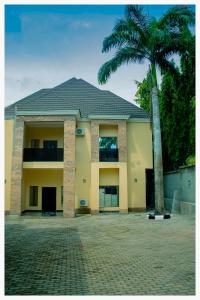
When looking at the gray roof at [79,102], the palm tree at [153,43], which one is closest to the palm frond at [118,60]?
the palm tree at [153,43]

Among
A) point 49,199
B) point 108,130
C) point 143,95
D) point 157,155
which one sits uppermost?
point 143,95

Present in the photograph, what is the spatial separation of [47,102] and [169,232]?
13.3 metres

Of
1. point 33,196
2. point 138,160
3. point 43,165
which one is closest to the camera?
point 43,165

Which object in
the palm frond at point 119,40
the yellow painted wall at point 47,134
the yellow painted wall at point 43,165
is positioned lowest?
the yellow painted wall at point 43,165

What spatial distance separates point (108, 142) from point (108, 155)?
1493 millimetres

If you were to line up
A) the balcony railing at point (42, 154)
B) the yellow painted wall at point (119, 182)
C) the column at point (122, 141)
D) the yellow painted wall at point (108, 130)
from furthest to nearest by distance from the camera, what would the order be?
the yellow painted wall at point (108, 130)
the column at point (122, 141)
the yellow painted wall at point (119, 182)
the balcony railing at point (42, 154)

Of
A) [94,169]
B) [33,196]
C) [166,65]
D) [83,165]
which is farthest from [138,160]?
[33,196]

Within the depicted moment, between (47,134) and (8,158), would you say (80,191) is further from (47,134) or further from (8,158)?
(8,158)

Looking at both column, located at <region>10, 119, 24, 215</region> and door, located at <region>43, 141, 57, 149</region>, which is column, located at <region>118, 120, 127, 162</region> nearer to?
door, located at <region>43, 141, 57, 149</region>

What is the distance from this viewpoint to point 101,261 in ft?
27.1

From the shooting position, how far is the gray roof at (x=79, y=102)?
72.3ft

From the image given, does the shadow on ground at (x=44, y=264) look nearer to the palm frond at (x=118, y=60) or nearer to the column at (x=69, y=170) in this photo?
the column at (x=69, y=170)

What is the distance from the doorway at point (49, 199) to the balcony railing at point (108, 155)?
4.32 m

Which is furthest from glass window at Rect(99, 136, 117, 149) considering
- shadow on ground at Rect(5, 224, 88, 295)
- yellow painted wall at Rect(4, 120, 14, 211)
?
shadow on ground at Rect(5, 224, 88, 295)
